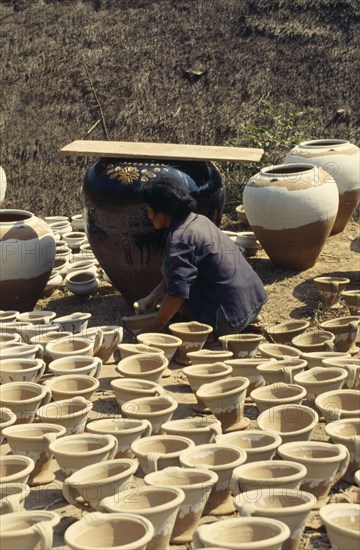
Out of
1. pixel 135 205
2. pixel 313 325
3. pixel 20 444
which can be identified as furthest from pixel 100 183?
pixel 20 444

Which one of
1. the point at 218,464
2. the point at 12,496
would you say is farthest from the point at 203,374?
the point at 12,496

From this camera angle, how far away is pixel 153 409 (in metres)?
4.70

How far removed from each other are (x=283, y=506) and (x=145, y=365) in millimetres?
1777

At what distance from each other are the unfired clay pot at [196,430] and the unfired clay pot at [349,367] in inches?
36.2

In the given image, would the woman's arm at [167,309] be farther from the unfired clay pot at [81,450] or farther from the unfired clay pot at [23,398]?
the unfired clay pot at [81,450]

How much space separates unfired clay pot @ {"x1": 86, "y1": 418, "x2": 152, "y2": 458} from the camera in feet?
14.0

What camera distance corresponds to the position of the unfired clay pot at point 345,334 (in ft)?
18.8

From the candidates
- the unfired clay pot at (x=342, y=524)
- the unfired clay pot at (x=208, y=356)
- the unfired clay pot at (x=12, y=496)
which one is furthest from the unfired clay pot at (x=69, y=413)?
the unfired clay pot at (x=342, y=524)

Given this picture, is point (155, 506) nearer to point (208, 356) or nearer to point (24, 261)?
point (208, 356)

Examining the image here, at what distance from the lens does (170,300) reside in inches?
225

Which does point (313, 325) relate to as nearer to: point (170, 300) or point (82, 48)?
point (170, 300)

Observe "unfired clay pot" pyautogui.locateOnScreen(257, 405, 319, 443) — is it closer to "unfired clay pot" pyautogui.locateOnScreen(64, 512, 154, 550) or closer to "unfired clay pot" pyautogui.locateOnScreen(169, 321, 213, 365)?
"unfired clay pot" pyautogui.locateOnScreen(64, 512, 154, 550)

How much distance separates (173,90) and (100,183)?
20.5 ft

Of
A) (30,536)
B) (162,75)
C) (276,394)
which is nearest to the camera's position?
(30,536)
